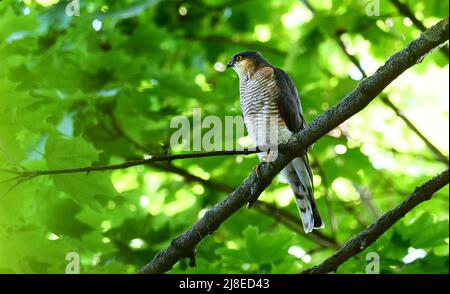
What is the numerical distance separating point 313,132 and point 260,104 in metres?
1.66

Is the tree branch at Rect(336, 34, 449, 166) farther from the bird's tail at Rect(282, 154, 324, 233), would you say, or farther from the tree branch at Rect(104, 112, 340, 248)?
the tree branch at Rect(104, 112, 340, 248)

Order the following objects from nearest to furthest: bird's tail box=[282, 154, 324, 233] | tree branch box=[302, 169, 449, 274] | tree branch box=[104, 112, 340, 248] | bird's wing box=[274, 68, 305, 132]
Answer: tree branch box=[302, 169, 449, 274] → bird's tail box=[282, 154, 324, 233] → bird's wing box=[274, 68, 305, 132] → tree branch box=[104, 112, 340, 248]

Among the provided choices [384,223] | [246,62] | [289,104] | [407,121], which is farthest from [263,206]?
[384,223]

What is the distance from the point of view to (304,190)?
439 centimetres

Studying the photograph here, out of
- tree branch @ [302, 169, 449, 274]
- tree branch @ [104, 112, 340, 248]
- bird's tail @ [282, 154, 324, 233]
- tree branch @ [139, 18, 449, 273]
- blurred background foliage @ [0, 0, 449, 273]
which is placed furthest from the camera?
tree branch @ [104, 112, 340, 248]

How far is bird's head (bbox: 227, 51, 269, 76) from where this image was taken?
4.51 m

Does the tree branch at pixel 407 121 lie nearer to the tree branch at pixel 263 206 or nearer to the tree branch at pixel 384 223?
the tree branch at pixel 263 206

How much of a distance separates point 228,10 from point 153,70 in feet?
6.85

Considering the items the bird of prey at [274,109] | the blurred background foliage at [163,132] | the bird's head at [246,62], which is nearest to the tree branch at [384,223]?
the blurred background foliage at [163,132]

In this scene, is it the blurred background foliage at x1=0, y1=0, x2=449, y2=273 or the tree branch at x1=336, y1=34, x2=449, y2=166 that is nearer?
the blurred background foliage at x1=0, y1=0, x2=449, y2=273

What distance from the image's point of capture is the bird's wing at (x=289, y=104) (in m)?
4.24

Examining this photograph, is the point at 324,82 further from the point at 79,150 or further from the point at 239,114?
the point at 79,150

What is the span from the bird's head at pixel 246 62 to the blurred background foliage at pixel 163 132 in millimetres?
274

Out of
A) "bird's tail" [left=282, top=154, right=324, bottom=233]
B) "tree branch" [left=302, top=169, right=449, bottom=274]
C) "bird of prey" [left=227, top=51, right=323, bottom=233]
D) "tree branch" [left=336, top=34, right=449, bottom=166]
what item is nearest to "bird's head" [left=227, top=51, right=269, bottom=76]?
"bird of prey" [left=227, top=51, right=323, bottom=233]
